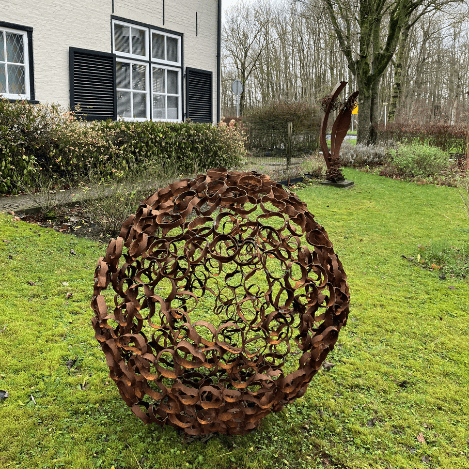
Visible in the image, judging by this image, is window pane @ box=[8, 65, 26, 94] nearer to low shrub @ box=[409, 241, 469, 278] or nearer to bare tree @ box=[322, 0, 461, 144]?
low shrub @ box=[409, 241, 469, 278]

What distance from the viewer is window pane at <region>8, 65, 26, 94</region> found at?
28.2 ft

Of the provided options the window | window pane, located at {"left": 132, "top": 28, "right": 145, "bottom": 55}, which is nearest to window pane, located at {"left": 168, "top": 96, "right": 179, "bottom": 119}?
the window

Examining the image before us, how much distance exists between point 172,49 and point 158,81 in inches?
44.8

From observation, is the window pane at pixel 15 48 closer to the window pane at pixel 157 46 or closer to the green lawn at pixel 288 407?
the window pane at pixel 157 46

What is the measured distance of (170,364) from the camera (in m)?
2.51

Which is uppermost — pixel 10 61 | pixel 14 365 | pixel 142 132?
pixel 10 61

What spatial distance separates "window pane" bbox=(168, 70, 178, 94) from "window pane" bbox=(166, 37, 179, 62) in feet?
1.20

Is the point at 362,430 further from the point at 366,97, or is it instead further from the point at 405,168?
the point at 366,97

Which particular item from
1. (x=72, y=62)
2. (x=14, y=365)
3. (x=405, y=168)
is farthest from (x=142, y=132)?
(x=405, y=168)

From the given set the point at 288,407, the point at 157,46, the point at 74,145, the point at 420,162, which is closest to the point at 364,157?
the point at 420,162

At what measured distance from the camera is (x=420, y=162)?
12773 mm

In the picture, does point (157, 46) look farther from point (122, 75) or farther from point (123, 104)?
point (123, 104)

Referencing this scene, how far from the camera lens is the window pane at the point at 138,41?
11.0 m

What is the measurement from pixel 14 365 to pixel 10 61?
8.06 metres
